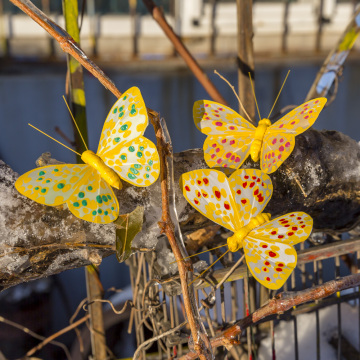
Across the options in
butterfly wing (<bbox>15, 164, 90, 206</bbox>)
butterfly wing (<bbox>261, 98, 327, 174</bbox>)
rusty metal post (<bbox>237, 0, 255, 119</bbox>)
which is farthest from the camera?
rusty metal post (<bbox>237, 0, 255, 119</bbox>)

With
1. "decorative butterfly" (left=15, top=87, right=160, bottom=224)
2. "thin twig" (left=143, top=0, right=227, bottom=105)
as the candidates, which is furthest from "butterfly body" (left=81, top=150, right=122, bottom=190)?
"thin twig" (left=143, top=0, right=227, bottom=105)

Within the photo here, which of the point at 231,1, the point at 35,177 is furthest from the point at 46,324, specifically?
the point at 231,1

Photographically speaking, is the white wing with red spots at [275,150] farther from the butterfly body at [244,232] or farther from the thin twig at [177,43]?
the thin twig at [177,43]

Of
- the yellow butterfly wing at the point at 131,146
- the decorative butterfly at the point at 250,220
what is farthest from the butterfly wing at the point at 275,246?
the yellow butterfly wing at the point at 131,146

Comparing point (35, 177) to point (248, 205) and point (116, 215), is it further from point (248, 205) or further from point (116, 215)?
point (248, 205)

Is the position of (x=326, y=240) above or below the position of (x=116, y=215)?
below

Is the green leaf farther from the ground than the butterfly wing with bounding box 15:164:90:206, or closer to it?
closer to it

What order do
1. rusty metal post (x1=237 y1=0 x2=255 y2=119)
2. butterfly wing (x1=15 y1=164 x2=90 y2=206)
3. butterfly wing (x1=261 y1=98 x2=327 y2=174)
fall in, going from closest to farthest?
butterfly wing (x1=15 y1=164 x2=90 y2=206), butterfly wing (x1=261 y1=98 x2=327 y2=174), rusty metal post (x1=237 y1=0 x2=255 y2=119)

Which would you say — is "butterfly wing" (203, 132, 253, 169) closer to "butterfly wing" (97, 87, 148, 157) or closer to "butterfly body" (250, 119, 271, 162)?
"butterfly body" (250, 119, 271, 162)
